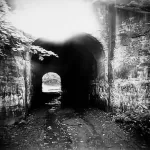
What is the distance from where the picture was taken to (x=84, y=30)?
6418 millimetres

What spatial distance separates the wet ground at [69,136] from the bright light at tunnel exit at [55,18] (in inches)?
141

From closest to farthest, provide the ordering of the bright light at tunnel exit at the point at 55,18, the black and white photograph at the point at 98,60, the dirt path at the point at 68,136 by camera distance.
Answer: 1. the dirt path at the point at 68,136
2. the black and white photograph at the point at 98,60
3. the bright light at tunnel exit at the point at 55,18

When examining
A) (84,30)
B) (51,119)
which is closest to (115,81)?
(84,30)

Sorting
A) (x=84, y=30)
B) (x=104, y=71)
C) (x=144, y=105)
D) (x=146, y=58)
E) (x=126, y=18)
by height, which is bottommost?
(x=144, y=105)

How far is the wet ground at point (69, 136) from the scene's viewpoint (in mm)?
3957

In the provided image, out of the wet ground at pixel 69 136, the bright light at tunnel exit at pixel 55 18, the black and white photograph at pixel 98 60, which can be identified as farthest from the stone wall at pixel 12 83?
the bright light at tunnel exit at pixel 55 18

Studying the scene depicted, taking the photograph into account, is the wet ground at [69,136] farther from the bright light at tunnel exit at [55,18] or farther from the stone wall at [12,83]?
the bright light at tunnel exit at [55,18]

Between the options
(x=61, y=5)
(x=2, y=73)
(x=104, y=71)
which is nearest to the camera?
(x=2, y=73)

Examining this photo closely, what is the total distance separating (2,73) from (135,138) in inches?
195

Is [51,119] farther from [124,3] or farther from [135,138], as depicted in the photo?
[124,3]

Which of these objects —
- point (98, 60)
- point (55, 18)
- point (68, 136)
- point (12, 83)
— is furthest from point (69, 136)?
point (55, 18)

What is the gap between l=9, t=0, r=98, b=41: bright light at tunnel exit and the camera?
577cm

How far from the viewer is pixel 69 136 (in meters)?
4.59

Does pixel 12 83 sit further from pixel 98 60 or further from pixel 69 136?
pixel 98 60
